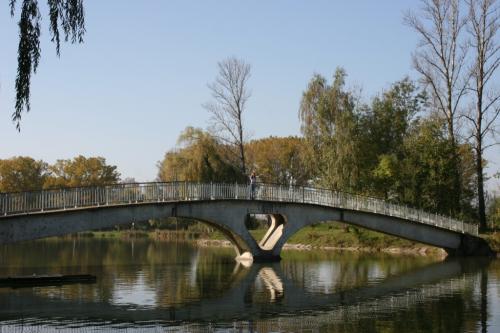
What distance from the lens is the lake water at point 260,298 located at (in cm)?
1838

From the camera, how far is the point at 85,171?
4139 inches

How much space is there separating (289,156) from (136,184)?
1884 inches

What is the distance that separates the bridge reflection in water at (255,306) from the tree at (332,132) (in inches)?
962

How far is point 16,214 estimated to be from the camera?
95.1ft

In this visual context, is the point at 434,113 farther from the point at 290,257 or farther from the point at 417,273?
the point at 417,273

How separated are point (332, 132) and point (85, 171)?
57.5 meters

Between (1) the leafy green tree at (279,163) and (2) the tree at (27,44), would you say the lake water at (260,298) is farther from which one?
(1) the leafy green tree at (279,163)

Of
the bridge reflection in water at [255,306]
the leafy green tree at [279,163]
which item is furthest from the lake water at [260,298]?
the leafy green tree at [279,163]

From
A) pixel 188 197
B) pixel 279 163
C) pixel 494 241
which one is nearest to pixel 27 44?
pixel 188 197

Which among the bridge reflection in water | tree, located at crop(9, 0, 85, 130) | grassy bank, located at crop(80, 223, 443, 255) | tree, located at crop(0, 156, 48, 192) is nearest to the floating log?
the bridge reflection in water

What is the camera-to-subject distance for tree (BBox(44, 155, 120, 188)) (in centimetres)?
10375

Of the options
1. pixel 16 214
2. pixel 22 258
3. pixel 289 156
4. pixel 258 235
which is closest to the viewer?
pixel 16 214

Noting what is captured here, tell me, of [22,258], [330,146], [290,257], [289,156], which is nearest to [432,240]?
[290,257]

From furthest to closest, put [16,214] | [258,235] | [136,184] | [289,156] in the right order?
[289,156] → [258,235] → [136,184] → [16,214]
